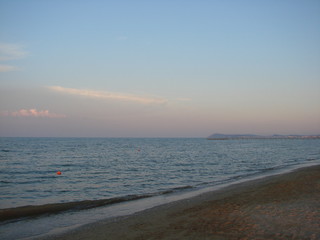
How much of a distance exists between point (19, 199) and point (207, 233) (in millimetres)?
12017

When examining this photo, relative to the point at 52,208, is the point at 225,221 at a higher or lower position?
higher

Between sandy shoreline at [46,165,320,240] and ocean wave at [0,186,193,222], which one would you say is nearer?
sandy shoreline at [46,165,320,240]

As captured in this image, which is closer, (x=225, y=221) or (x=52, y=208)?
(x=225, y=221)

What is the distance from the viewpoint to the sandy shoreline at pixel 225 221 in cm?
805

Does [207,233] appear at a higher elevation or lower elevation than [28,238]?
higher

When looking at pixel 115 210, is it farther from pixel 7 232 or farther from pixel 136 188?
pixel 136 188

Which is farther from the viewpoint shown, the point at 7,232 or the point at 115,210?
the point at 115,210

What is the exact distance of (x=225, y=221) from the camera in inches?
Result: 369

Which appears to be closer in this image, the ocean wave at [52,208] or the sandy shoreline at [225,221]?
the sandy shoreline at [225,221]

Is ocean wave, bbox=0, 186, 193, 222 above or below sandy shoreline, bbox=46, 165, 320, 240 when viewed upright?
below

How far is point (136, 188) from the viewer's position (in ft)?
63.5

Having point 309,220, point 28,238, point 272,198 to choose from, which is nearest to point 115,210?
point 28,238

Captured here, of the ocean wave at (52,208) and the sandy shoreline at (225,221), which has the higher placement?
the sandy shoreline at (225,221)

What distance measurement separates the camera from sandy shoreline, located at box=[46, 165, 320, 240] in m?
8.05
